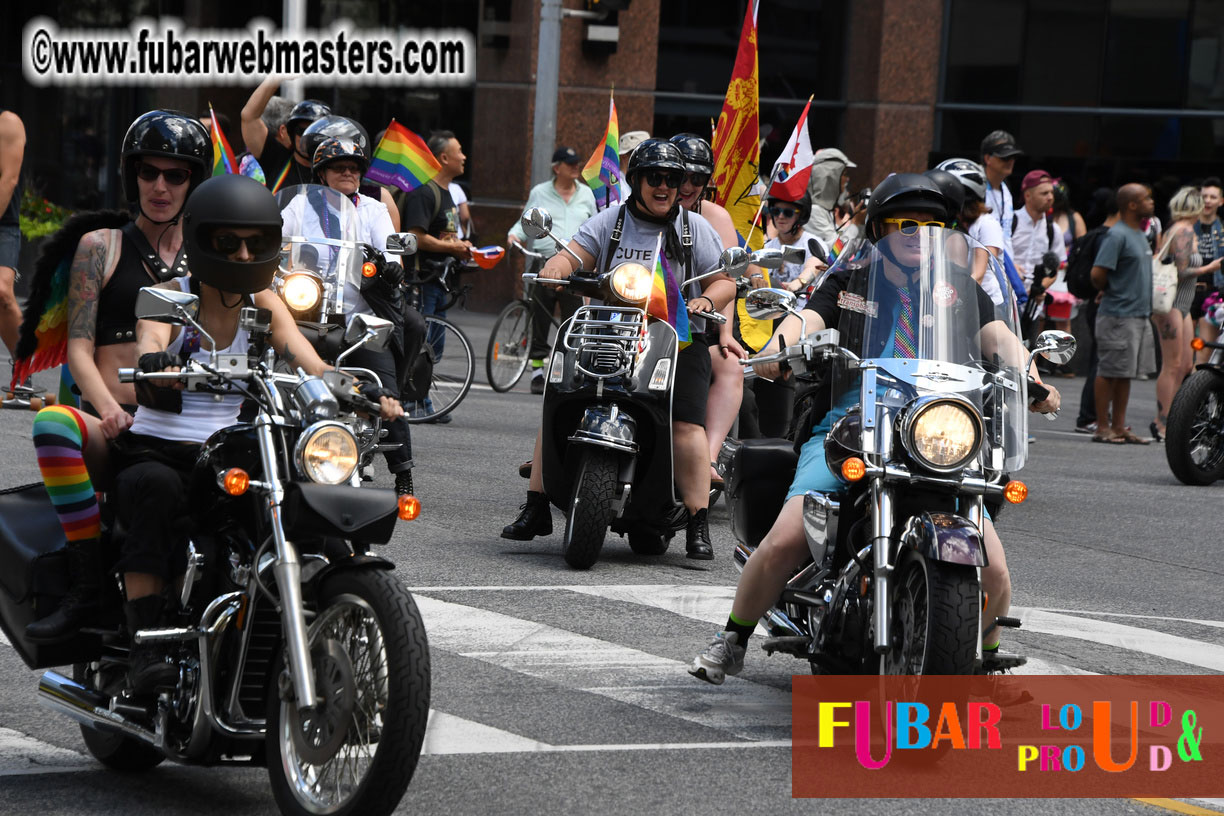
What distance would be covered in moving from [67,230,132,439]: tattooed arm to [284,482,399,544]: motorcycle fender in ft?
3.06

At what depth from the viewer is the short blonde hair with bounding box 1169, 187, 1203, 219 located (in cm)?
1496

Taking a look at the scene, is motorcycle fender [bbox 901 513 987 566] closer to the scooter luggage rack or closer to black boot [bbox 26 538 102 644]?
black boot [bbox 26 538 102 644]

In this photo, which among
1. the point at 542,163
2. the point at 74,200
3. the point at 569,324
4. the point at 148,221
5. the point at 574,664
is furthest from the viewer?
the point at 74,200

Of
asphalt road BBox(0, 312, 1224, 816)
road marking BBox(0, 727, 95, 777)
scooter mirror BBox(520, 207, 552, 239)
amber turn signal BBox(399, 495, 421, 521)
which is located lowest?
road marking BBox(0, 727, 95, 777)

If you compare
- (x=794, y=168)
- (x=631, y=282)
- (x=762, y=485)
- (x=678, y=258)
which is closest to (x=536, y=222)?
(x=631, y=282)

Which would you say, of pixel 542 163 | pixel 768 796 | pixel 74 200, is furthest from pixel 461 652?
pixel 74 200

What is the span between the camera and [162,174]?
516 centimetres

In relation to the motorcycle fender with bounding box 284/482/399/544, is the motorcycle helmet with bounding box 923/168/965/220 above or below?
above

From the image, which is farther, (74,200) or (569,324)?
(74,200)

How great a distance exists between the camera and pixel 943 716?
16.3ft

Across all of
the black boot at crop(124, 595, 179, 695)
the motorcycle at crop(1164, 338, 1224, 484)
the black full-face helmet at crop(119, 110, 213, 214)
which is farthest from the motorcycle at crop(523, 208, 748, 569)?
the motorcycle at crop(1164, 338, 1224, 484)

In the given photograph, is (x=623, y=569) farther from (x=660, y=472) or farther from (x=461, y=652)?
(x=461, y=652)

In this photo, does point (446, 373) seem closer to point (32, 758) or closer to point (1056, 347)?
point (1056, 347)

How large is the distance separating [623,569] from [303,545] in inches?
153
